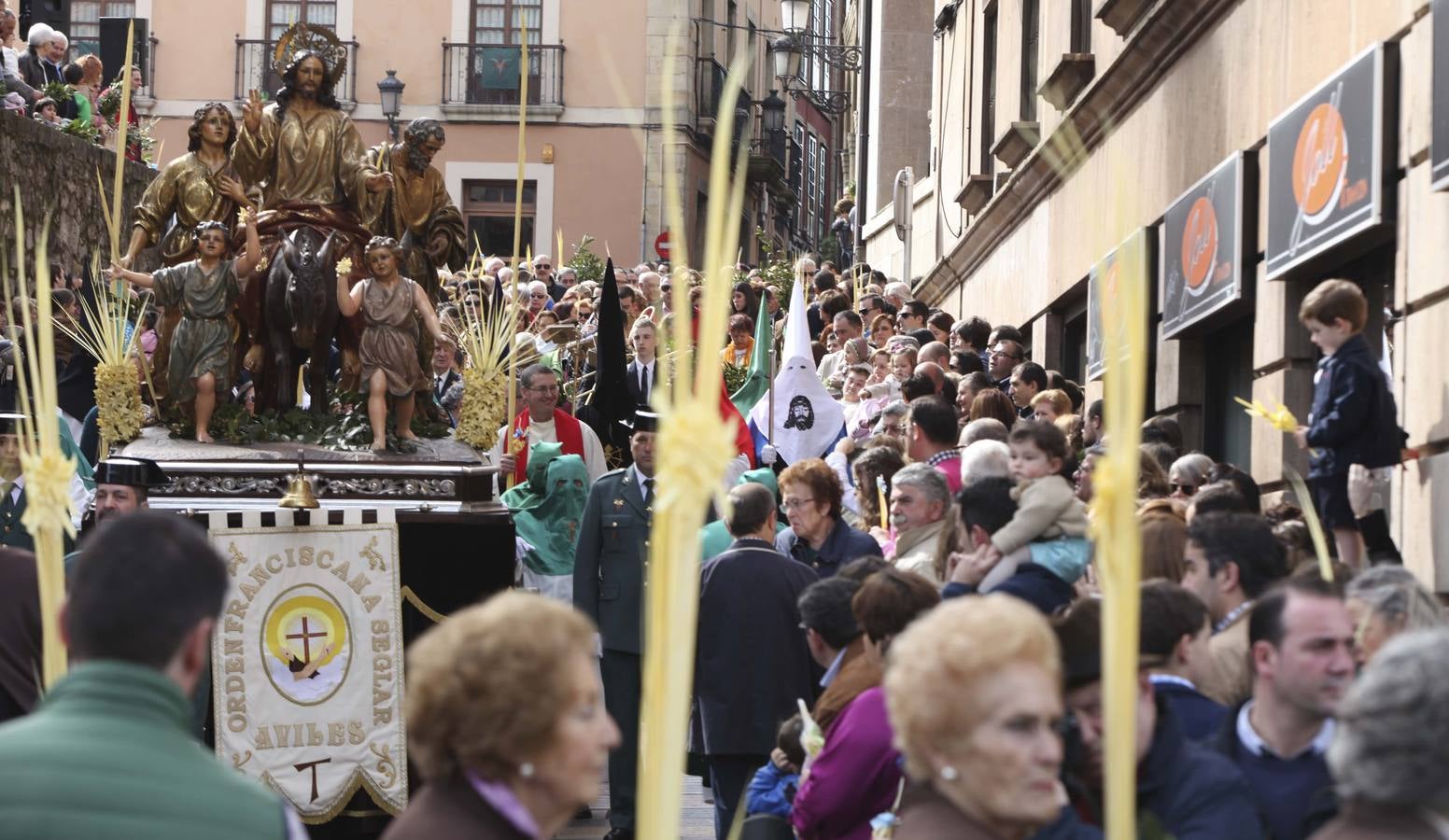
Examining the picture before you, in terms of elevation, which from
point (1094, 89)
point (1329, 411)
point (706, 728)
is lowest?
point (706, 728)

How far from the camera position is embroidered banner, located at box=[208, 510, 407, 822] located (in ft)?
31.9

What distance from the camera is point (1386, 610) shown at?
194 inches

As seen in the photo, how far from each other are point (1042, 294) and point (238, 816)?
1742 cm

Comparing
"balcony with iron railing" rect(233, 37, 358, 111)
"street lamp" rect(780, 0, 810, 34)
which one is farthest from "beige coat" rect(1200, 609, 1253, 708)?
"balcony with iron railing" rect(233, 37, 358, 111)

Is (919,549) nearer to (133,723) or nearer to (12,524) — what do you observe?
(12,524)

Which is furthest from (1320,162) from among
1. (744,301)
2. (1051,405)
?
(744,301)

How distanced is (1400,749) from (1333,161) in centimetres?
784

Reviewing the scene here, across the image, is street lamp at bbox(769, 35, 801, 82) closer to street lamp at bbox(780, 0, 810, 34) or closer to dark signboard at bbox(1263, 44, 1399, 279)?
street lamp at bbox(780, 0, 810, 34)

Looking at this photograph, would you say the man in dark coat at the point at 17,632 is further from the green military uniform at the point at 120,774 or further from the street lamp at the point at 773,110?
the street lamp at the point at 773,110

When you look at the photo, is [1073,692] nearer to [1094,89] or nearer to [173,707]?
[173,707]

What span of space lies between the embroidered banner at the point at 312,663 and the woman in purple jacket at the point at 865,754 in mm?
4364

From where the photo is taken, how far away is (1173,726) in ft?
13.5

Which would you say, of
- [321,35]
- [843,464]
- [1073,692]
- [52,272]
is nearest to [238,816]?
[1073,692]

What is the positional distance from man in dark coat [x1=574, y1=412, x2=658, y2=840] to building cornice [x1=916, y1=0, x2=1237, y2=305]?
95.7 inches
